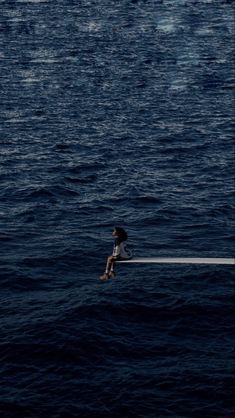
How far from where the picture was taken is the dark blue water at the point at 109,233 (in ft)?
198

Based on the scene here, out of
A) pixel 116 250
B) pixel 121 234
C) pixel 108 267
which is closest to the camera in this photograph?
pixel 121 234

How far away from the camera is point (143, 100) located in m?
138

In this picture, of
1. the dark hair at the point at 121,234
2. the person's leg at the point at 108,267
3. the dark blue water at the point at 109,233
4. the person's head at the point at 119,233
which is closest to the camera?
the person's head at the point at 119,233

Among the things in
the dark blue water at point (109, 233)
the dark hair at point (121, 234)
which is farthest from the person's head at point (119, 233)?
the dark blue water at point (109, 233)

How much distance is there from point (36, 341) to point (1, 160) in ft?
163

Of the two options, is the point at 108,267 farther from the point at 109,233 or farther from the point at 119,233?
the point at 109,233

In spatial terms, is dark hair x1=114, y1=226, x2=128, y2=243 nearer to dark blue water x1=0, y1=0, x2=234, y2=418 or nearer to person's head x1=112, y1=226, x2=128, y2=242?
person's head x1=112, y1=226, x2=128, y2=242

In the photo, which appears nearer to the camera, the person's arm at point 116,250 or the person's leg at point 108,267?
the person's arm at point 116,250

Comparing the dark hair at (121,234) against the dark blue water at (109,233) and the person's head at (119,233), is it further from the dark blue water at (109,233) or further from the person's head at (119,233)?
the dark blue water at (109,233)

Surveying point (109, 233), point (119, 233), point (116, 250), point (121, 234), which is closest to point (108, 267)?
point (116, 250)

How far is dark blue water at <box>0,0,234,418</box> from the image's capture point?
198ft

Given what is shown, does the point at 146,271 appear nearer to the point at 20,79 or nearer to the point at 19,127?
the point at 19,127

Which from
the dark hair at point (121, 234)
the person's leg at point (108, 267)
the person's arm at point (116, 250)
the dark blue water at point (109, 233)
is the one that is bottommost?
the dark blue water at point (109, 233)

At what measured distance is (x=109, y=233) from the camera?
8838cm
